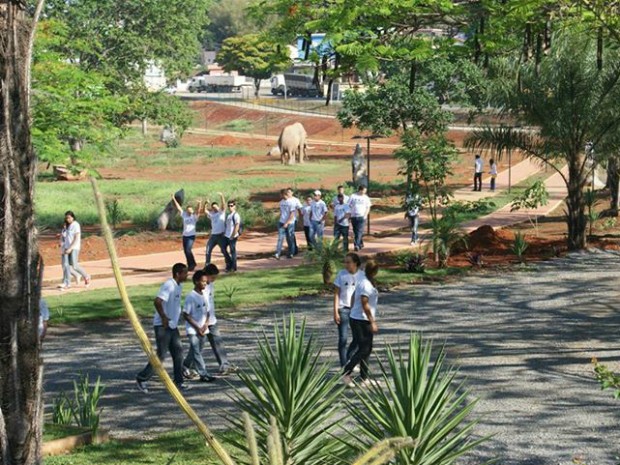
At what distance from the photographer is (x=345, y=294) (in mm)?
12688

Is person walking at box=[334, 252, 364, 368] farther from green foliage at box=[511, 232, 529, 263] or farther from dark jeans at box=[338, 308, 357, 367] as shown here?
green foliage at box=[511, 232, 529, 263]

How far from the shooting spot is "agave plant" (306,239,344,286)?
20.3 m

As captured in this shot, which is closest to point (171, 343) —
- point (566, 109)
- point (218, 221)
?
point (218, 221)

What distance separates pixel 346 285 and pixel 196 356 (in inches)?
78.2

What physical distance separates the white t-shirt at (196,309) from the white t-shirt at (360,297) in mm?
1777

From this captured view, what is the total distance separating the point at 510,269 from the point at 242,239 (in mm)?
9438

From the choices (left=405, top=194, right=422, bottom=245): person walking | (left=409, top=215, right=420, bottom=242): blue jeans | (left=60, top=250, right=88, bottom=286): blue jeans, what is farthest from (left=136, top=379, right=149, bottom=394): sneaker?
(left=409, top=215, right=420, bottom=242): blue jeans

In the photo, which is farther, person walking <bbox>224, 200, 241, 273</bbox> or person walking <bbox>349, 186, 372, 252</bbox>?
person walking <bbox>349, 186, 372, 252</bbox>

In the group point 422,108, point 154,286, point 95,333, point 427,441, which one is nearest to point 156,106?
point 422,108

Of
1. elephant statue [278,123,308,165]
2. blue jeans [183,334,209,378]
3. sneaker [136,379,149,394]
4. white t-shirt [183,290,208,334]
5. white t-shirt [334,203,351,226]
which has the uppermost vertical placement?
elephant statue [278,123,308,165]

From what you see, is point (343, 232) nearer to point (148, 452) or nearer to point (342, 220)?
point (342, 220)

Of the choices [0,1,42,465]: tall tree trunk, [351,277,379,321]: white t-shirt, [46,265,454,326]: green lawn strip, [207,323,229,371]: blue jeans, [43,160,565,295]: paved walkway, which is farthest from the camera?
[43,160,565,295]: paved walkway

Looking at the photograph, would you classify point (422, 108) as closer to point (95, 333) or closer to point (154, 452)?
point (95, 333)

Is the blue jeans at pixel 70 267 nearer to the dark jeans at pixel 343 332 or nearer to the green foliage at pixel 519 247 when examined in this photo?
the green foliage at pixel 519 247
